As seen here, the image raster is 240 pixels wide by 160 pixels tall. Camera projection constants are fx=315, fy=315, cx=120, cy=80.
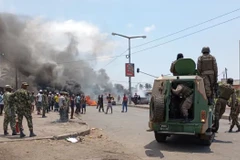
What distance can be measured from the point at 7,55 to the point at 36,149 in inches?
1519

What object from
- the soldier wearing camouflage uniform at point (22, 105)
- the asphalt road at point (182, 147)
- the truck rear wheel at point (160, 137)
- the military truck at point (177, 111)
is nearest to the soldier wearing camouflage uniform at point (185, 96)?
the military truck at point (177, 111)

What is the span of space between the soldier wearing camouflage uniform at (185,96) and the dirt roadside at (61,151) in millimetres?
1710

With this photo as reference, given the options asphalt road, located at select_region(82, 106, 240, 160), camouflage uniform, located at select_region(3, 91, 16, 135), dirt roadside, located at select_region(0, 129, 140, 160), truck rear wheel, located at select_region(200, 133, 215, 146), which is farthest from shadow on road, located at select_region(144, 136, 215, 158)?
camouflage uniform, located at select_region(3, 91, 16, 135)

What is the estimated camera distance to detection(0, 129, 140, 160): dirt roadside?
257 inches

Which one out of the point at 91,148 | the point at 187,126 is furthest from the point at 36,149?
the point at 187,126

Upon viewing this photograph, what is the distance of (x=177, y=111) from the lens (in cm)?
830

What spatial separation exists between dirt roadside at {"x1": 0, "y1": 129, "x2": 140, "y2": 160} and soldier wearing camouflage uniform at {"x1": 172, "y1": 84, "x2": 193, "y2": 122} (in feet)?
5.61

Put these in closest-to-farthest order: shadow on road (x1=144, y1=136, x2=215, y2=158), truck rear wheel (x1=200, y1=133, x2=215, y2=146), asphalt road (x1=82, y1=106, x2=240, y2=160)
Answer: asphalt road (x1=82, y1=106, x2=240, y2=160) < shadow on road (x1=144, y1=136, x2=215, y2=158) < truck rear wheel (x1=200, y1=133, x2=215, y2=146)

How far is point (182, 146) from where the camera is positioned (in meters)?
8.27

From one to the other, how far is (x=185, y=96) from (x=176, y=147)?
1.36 metres

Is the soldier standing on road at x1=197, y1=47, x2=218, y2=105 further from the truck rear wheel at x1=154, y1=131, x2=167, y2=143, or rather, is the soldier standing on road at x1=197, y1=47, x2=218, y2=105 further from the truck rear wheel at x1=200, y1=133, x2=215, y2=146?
the truck rear wheel at x1=154, y1=131, x2=167, y2=143

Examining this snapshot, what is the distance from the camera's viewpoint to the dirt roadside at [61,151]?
653 centimetres

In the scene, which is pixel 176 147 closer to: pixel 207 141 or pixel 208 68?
pixel 207 141

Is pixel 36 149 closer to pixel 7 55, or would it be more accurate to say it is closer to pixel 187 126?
pixel 187 126
